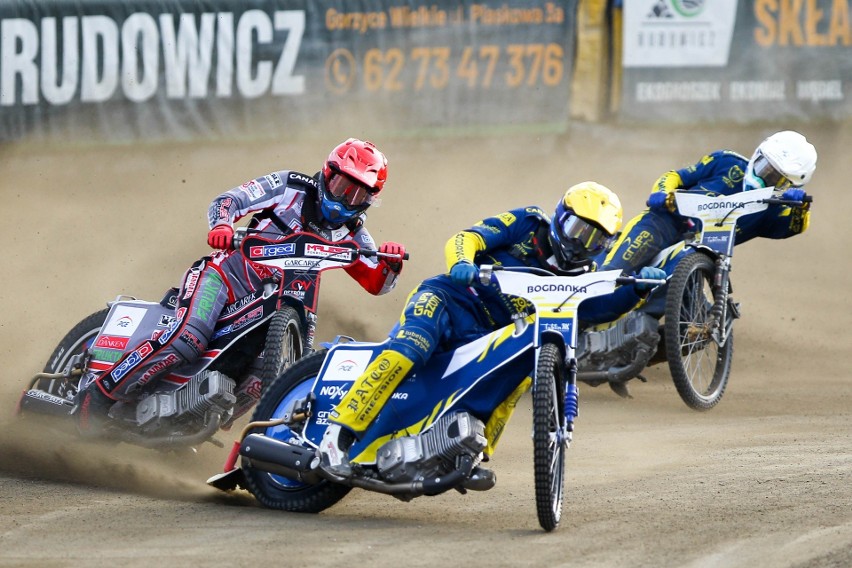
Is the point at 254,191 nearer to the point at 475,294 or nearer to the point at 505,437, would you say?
the point at 475,294

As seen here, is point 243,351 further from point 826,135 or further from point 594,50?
point 826,135

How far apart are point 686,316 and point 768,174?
138cm

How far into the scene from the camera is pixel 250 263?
9281 mm

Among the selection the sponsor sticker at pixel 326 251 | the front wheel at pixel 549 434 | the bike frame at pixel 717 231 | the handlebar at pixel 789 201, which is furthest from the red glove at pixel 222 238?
the handlebar at pixel 789 201

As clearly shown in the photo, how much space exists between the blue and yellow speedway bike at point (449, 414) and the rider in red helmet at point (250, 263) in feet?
5.20

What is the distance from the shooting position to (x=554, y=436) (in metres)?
6.94

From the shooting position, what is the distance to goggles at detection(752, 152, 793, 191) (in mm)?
11227

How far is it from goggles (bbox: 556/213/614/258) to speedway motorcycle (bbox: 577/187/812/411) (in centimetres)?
326

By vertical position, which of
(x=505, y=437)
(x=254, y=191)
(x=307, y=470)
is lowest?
(x=505, y=437)

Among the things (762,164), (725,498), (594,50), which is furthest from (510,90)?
(725,498)

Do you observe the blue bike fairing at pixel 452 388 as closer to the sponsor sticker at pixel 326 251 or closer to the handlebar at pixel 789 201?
the sponsor sticker at pixel 326 251

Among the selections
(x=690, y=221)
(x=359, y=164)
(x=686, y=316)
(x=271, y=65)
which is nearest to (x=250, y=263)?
(x=359, y=164)

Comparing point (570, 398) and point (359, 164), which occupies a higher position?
point (359, 164)

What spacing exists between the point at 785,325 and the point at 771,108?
131 inches
